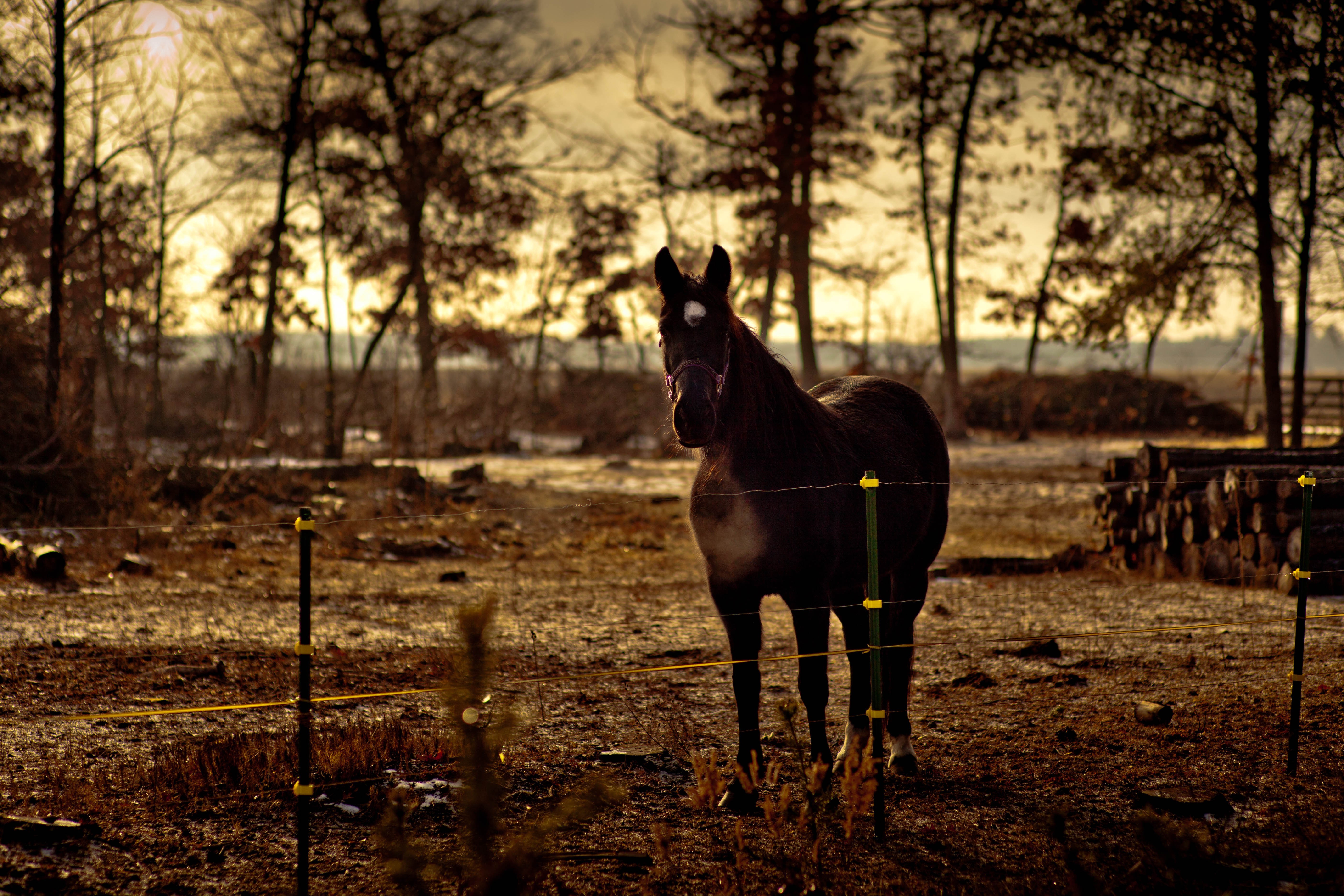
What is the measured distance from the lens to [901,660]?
4.80 m

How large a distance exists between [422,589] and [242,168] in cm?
1695

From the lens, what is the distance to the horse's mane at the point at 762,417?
4.07 metres

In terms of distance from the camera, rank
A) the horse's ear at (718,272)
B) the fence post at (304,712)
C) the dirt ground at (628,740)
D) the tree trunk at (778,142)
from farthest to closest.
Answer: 1. the tree trunk at (778,142)
2. the horse's ear at (718,272)
3. the dirt ground at (628,740)
4. the fence post at (304,712)

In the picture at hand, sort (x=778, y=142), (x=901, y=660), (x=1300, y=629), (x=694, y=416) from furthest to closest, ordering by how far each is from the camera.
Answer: (x=778, y=142)
(x=901, y=660)
(x=1300, y=629)
(x=694, y=416)

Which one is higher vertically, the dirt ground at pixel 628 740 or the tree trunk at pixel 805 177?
the tree trunk at pixel 805 177

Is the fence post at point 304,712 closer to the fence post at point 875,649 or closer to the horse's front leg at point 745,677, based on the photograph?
the horse's front leg at point 745,677

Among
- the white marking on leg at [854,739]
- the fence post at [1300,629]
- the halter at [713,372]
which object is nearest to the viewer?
the halter at [713,372]

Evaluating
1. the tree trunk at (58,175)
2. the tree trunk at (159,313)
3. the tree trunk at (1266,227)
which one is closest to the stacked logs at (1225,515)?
the tree trunk at (1266,227)

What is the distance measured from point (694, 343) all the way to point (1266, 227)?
1494cm

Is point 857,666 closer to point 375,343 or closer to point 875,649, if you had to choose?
point 875,649

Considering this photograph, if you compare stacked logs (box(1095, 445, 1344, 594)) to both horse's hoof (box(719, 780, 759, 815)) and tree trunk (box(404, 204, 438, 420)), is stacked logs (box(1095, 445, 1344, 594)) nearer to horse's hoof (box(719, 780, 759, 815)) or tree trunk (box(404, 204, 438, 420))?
horse's hoof (box(719, 780, 759, 815))

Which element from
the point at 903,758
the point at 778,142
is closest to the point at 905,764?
the point at 903,758

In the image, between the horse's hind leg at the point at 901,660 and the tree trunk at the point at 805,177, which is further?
the tree trunk at the point at 805,177

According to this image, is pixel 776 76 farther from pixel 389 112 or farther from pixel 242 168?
pixel 242 168
